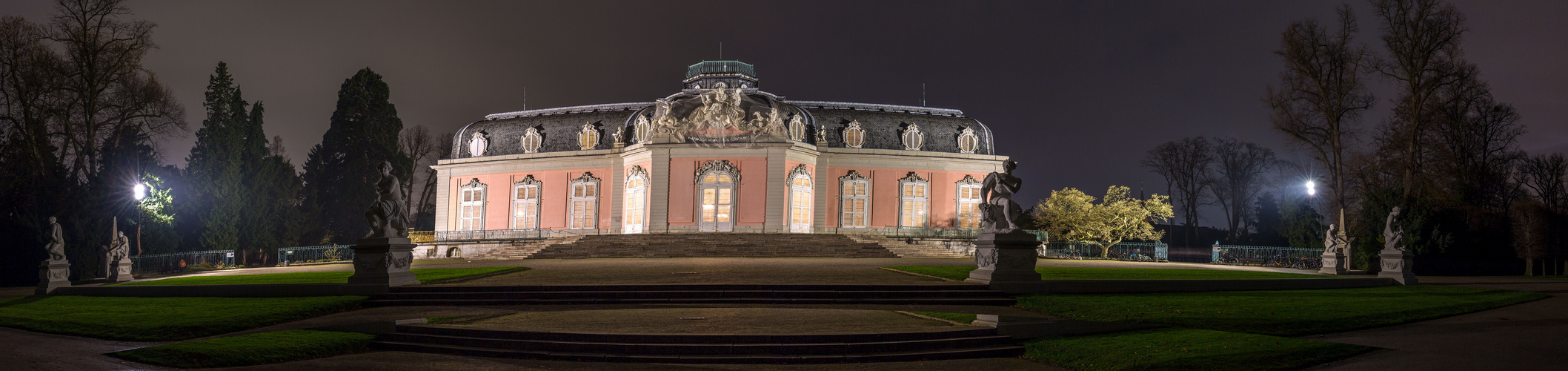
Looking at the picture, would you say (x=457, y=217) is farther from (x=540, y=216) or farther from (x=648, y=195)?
(x=648, y=195)

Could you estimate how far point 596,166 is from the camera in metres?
37.2

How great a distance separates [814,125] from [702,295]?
2287cm

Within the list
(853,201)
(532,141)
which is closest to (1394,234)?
(853,201)

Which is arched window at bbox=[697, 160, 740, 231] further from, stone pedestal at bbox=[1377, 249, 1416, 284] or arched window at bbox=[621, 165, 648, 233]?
stone pedestal at bbox=[1377, 249, 1416, 284]

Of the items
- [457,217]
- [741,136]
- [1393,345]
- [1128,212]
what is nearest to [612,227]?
[741,136]

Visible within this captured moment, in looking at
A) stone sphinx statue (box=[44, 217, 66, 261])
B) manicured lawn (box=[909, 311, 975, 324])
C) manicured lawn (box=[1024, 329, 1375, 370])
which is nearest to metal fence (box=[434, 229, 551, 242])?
stone sphinx statue (box=[44, 217, 66, 261])

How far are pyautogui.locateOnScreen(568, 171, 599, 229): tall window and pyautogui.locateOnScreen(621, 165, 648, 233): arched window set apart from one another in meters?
2.23

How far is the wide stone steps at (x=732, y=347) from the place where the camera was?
9.49 metres

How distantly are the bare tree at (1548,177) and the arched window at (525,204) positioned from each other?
137 feet

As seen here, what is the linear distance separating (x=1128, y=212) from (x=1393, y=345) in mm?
25917

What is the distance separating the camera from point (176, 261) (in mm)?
28547

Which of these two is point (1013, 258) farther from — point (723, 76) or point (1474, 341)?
point (723, 76)

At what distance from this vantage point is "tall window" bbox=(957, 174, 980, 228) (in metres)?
37.2

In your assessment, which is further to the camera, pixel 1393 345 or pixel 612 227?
pixel 612 227
